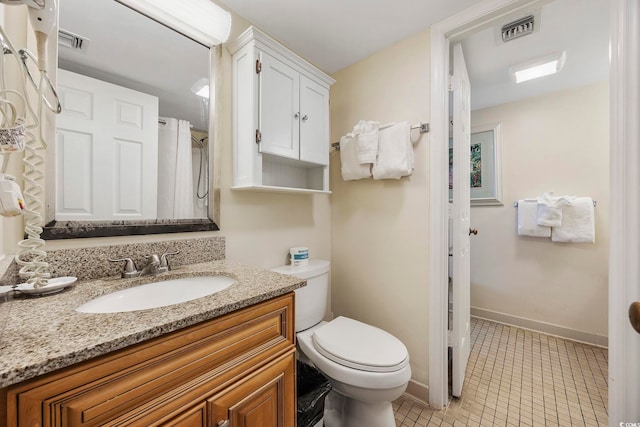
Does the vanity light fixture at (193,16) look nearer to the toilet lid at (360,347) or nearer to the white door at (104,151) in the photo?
the white door at (104,151)

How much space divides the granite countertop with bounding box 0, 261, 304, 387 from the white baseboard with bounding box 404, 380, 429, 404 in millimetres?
1189

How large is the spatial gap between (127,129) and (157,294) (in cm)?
66

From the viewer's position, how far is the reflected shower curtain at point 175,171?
1.10m

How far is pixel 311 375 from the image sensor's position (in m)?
1.27

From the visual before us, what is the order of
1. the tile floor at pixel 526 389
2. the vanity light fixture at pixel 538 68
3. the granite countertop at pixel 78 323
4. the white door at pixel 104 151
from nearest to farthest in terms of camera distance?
the granite countertop at pixel 78 323
the white door at pixel 104 151
the tile floor at pixel 526 389
the vanity light fixture at pixel 538 68

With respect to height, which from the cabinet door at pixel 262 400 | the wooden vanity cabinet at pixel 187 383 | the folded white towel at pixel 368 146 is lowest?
the cabinet door at pixel 262 400

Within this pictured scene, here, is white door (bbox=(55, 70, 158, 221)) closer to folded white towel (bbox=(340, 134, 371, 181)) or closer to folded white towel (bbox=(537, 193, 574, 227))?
folded white towel (bbox=(340, 134, 371, 181))

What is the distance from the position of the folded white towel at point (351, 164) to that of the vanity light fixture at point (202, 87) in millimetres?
863

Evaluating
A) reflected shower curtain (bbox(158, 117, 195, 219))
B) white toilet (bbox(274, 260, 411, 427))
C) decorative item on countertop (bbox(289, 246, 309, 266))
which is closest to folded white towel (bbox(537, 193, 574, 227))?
white toilet (bbox(274, 260, 411, 427))

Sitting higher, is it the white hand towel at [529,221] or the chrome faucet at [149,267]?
the white hand towel at [529,221]

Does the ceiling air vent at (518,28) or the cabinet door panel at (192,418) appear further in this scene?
the ceiling air vent at (518,28)

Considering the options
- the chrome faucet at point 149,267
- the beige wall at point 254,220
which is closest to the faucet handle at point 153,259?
the chrome faucet at point 149,267

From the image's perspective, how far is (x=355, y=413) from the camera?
119 cm

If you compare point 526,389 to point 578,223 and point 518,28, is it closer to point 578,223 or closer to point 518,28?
point 578,223
